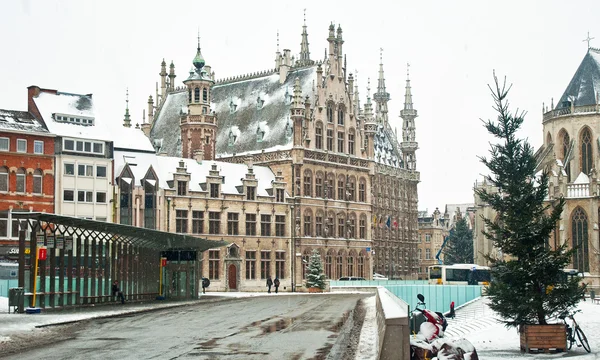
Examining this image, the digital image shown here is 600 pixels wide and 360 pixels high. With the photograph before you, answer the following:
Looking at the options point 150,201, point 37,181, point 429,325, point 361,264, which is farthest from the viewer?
point 361,264

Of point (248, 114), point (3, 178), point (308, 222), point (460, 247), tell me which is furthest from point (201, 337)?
point (460, 247)

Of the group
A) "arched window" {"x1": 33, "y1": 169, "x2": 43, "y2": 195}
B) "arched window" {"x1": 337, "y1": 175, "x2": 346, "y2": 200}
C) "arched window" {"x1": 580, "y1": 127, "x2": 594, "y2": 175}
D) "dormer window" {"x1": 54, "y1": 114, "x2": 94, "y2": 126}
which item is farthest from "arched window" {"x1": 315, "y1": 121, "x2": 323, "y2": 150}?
"arched window" {"x1": 33, "y1": 169, "x2": 43, "y2": 195}

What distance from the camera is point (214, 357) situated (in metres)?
19.4

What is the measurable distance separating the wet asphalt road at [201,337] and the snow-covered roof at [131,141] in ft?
126

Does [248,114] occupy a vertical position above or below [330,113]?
above

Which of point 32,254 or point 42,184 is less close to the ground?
point 42,184

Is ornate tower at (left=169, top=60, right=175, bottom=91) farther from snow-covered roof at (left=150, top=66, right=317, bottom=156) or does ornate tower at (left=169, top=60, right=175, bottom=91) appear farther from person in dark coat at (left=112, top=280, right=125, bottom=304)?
person in dark coat at (left=112, top=280, right=125, bottom=304)

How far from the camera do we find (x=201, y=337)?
24.7 metres

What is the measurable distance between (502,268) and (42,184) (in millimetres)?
43662

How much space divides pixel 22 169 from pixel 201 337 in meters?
42.0

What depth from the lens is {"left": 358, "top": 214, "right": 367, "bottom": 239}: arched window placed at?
91.8m

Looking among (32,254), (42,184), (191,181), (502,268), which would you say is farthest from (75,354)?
(191,181)

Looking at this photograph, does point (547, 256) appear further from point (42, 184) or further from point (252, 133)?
point (252, 133)

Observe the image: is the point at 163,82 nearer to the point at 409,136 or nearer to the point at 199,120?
the point at 199,120
